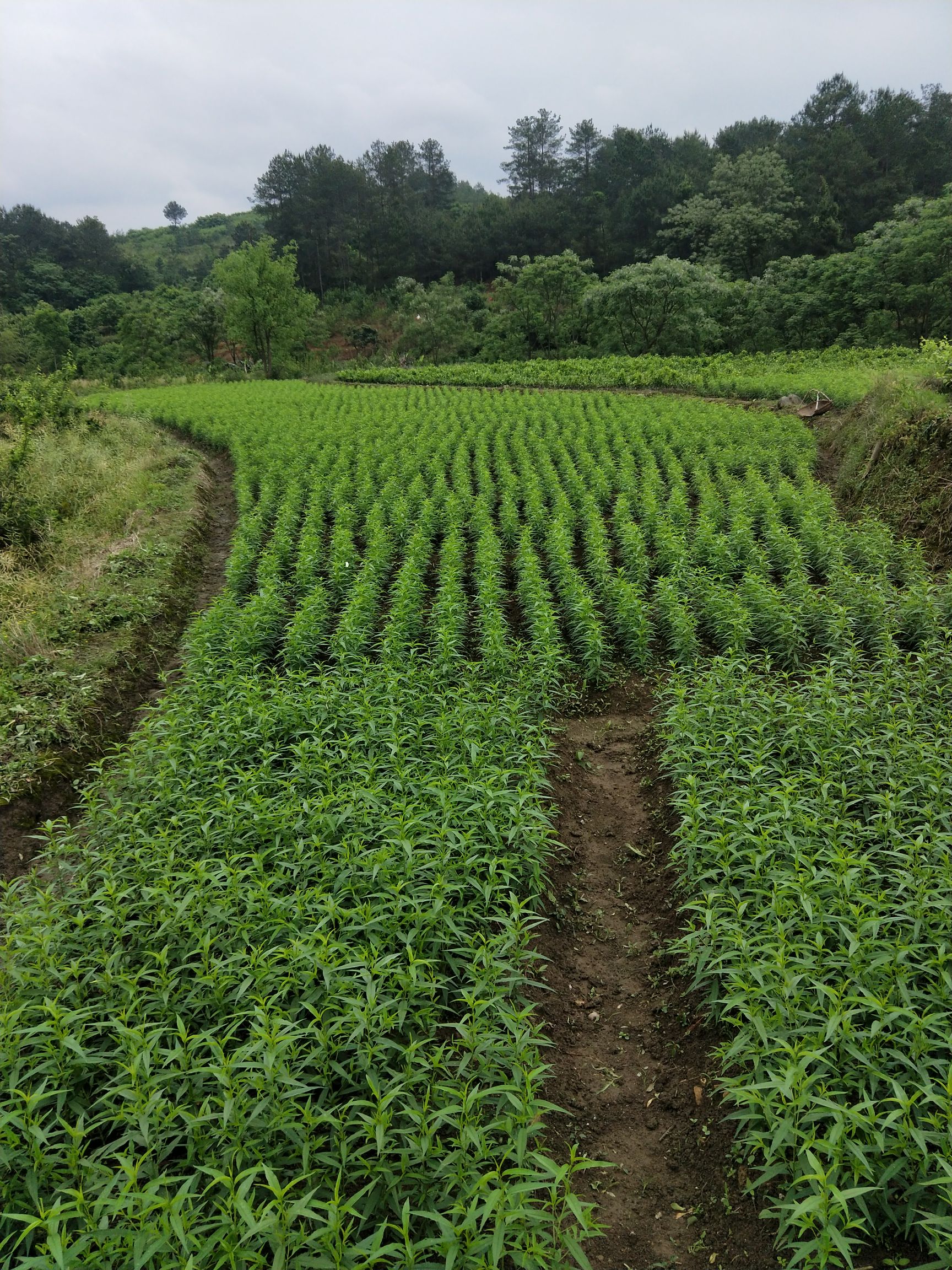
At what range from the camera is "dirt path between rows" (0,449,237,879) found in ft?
19.4

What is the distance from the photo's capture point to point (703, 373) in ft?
82.8

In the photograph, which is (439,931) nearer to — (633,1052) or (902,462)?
(633,1052)

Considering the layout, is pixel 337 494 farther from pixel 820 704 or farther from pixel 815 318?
pixel 815 318

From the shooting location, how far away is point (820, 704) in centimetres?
597

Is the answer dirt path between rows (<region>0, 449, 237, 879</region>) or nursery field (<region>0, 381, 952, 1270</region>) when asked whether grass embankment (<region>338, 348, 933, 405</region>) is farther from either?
dirt path between rows (<region>0, 449, 237, 879</region>)

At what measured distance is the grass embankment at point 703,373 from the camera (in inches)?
814

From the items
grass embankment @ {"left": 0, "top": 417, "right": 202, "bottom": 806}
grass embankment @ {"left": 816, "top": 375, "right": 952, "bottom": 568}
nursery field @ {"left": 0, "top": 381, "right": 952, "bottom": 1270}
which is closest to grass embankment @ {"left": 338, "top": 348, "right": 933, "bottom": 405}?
grass embankment @ {"left": 816, "top": 375, "right": 952, "bottom": 568}

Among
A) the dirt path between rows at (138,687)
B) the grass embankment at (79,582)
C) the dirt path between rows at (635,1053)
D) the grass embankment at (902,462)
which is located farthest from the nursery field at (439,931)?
the grass embankment at (902,462)

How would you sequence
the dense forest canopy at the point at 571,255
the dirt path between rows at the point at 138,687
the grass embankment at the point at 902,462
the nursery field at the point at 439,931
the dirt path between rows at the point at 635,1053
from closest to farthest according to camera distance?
the nursery field at the point at 439,931 → the dirt path between rows at the point at 635,1053 → the dirt path between rows at the point at 138,687 → the grass embankment at the point at 902,462 → the dense forest canopy at the point at 571,255

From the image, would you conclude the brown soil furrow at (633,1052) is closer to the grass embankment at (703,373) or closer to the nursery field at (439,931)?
the nursery field at (439,931)

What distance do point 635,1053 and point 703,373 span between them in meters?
25.5

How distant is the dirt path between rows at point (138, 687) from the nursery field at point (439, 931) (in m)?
0.50

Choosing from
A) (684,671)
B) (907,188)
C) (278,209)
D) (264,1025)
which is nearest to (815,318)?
(907,188)

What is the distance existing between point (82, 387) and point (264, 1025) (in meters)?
41.6
